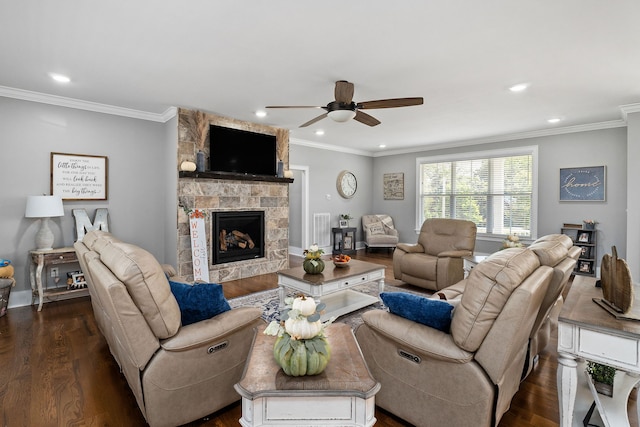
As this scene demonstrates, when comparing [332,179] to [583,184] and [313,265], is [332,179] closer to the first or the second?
[313,265]

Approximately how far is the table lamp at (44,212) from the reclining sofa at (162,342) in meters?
2.51

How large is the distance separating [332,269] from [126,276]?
7.78ft

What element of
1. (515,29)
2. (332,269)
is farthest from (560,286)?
(332,269)

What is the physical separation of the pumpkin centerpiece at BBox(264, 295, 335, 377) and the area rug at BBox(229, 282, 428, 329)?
1.93m

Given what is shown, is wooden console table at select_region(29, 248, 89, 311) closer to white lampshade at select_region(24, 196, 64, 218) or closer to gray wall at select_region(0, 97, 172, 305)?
gray wall at select_region(0, 97, 172, 305)

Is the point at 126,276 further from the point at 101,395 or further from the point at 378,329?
the point at 378,329

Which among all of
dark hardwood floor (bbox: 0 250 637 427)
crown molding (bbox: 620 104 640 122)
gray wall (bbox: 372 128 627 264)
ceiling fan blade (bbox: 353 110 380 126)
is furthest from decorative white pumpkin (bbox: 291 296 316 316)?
gray wall (bbox: 372 128 627 264)

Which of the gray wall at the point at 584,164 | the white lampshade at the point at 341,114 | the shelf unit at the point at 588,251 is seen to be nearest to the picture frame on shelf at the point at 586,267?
the shelf unit at the point at 588,251

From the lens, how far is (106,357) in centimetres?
259

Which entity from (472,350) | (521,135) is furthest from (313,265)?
(521,135)

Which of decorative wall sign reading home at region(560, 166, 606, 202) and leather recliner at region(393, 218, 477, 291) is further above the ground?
decorative wall sign reading home at region(560, 166, 606, 202)

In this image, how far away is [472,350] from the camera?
5.12ft

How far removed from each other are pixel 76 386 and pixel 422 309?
235 cm

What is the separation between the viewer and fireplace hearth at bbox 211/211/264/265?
488cm
